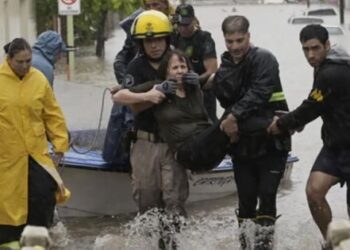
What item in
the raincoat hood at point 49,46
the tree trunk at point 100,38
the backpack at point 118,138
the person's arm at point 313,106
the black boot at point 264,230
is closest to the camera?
the person's arm at point 313,106

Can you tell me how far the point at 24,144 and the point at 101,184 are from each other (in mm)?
2471

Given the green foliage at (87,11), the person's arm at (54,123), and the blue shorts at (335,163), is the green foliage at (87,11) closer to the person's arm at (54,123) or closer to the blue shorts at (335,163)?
the person's arm at (54,123)

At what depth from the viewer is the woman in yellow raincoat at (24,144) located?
23.2 feet

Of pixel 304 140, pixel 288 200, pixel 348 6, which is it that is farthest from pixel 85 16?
pixel 348 6

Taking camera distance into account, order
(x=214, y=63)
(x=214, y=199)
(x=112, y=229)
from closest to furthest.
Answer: (x=214, y=63) → (x=112, y=229) → (x=214, y=199)

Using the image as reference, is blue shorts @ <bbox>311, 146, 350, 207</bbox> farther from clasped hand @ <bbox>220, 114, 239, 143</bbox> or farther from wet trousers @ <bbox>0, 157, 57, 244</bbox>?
wet trousers @ <bbox>0, 157, 57, 244</bbox>

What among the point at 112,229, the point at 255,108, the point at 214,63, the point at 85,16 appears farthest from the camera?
the point at 85,16

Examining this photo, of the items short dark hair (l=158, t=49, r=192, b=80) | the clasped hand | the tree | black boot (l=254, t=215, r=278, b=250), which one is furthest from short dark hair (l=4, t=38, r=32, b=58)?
the tree

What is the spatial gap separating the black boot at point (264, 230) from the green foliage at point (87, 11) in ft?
87.8

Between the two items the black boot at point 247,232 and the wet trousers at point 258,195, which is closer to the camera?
the wet trousers at point 258,195

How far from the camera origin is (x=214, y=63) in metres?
8.57

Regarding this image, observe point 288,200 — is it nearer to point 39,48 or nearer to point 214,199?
point 214,199

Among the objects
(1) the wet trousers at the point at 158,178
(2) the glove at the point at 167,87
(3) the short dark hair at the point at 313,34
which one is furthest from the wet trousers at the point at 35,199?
(3) the short dark hair at the point at 313,34

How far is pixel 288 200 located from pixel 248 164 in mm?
3763
